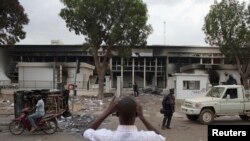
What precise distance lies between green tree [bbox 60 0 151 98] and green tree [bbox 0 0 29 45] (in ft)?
13.9

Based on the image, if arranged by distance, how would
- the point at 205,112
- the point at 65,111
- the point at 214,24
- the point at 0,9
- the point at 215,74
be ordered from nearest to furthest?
the point at 205,112, the point at 65,111, the point at 0,9, the point at 214,24, the point at 215,74

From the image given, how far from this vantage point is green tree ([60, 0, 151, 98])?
149 feet

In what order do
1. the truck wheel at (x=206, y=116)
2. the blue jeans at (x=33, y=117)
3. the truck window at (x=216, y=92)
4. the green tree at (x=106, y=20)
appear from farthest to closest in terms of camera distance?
the green tree at (x=106, y=20)
the truck window at (x=216, y=92)
the truck wheel at (x=206, y=116)
the blue jeans at (x=33, y=117)

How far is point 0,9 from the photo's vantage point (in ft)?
148

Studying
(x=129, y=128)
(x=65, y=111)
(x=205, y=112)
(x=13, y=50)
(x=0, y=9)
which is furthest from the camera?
(x=13, y=50)

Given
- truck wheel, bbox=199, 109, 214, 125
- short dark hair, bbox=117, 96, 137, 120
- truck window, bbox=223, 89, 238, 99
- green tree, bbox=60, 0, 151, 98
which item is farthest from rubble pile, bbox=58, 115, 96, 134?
green tree, bbox=60, 0, 151, 98

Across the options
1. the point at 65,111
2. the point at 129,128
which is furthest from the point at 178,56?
the point at 129,128

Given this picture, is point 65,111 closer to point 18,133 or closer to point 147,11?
point 18,133

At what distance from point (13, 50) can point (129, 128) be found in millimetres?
72178

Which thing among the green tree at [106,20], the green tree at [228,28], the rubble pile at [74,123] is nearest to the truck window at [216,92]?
the rubble pile at [74,123]

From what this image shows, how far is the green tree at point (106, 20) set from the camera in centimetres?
4534

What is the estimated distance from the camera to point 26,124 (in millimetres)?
17391

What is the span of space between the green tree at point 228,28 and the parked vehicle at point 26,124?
1332 inches

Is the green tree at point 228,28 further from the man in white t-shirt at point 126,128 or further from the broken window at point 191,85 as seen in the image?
the man in white t-shirt at point 126,128
